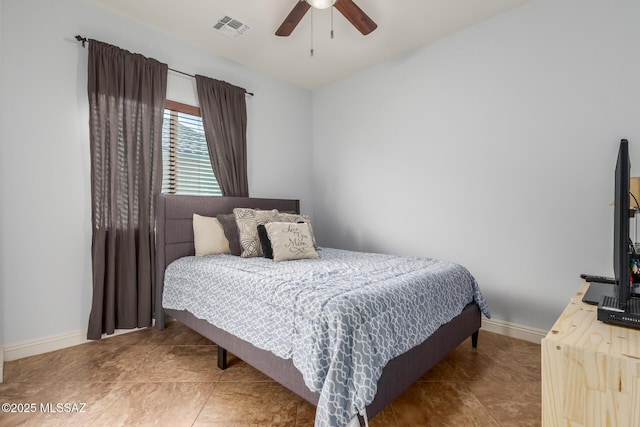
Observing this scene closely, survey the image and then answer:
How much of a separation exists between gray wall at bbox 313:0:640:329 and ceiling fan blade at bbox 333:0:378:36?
1.14 meters

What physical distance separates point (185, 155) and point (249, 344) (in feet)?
7.09

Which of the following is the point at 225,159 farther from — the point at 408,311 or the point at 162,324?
the point at 408,311

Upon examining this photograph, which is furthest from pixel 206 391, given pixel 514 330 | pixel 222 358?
pixel 514 330

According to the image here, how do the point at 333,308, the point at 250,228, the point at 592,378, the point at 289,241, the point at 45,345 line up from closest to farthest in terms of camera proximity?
the point at 592,378, the point at 333,308, the point at 45,345, the point at 289,241, the point at 250,228

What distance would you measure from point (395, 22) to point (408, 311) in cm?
249

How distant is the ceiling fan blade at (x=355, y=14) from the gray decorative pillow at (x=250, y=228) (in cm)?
172

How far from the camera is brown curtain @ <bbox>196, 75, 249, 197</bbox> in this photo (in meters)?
3.20

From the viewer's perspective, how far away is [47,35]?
2328mm

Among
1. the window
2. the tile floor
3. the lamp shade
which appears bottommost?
the tile floor

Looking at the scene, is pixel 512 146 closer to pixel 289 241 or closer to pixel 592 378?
pixel 289 241

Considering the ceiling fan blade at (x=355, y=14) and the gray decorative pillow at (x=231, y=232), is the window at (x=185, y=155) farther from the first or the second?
the ceiling fan blade at (x=355, y=14)

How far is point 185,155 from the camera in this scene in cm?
315

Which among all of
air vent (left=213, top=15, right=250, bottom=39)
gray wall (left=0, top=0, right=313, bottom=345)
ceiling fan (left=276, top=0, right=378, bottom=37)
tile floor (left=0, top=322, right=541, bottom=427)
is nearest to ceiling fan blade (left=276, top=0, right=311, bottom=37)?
ceiling fan (left=276, top=0, right=378, bottom=37)

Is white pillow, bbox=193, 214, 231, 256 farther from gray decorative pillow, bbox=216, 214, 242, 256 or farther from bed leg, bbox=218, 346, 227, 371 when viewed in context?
bed leg, bbox=218, 346, 227, 371
